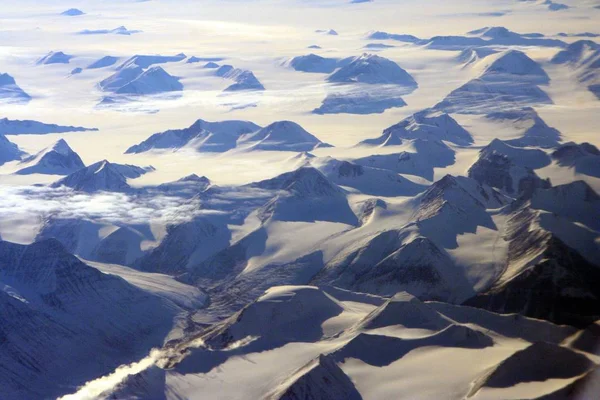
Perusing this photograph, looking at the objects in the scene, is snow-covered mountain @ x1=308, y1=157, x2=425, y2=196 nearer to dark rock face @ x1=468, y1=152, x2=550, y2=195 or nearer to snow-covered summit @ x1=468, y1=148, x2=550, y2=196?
dark rock face @ x1=468, y1=152, x2=550, y2=195

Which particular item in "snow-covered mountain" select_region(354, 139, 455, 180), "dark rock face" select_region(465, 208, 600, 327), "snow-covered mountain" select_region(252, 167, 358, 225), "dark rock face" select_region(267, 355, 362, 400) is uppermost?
"dark rock face" select_region(267, 355, 362, 400)

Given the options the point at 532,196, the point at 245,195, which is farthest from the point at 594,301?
the point at 245,195

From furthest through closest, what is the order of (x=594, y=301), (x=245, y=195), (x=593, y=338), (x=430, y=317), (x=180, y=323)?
(x=245, y=195), (x=180, y=323), (x=594, y=301), (x=430, y=317), (x=593, y=338)

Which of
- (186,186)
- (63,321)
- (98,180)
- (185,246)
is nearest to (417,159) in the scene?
(186,186)

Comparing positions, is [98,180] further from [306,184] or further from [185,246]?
[306,184]

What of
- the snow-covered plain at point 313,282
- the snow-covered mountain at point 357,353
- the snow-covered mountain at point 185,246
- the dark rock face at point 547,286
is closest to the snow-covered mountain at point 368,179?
the snow-covered plain at point 313,282

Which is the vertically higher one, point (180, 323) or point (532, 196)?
point (532, 196)

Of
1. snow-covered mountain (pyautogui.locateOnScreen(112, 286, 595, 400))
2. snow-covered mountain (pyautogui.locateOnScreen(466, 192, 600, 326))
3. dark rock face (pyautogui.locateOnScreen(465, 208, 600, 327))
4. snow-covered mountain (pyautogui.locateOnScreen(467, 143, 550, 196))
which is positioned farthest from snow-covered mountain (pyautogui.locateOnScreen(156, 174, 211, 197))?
dark rock face (pyautogui.locateOnScreen(465, 208, 600, 327))

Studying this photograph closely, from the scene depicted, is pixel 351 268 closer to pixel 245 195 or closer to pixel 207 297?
pixel 207 297

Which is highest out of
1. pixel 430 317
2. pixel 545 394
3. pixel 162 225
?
pixel 545 394
